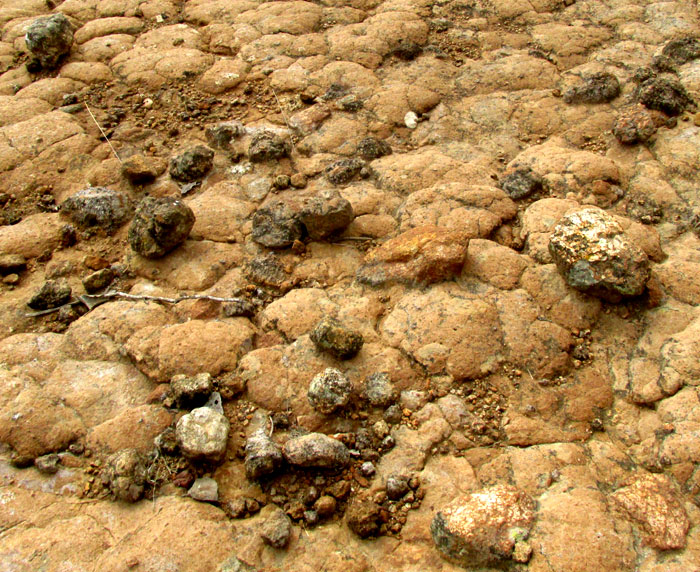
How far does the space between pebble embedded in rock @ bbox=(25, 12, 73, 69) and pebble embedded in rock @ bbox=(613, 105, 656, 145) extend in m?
4.36

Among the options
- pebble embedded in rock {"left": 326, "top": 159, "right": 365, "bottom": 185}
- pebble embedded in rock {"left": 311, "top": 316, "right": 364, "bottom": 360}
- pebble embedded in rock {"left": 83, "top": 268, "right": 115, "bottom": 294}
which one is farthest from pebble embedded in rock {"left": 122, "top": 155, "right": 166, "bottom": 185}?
pebble embedded in rock {"left": 311, "top": 316, "right": 364, "bottom": 360}

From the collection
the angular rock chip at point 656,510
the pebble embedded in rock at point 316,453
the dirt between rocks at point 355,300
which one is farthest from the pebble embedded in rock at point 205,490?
the angular rock chip at point 656,510

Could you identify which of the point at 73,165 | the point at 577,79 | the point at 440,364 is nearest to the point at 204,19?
the point at 73,165

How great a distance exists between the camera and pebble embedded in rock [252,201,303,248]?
10.00 feet

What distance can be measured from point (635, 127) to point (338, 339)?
2.43m

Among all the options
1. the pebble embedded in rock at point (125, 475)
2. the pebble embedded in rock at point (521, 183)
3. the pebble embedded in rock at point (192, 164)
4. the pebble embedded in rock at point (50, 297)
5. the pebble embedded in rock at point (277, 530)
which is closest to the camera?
the pebble embedded in rock at point (277, 530)

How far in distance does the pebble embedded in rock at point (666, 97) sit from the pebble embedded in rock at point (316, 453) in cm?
302

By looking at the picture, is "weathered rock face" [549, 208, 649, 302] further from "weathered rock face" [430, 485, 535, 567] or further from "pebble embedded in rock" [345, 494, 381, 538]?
"pebble embedded in rock" [345, 494, 381, 538]

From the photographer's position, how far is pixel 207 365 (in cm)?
246

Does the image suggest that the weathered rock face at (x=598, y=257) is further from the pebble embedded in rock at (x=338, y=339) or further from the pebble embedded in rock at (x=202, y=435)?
the pebble embedded in rock at (x=202, y=435)

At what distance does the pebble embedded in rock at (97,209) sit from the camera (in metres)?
3.24

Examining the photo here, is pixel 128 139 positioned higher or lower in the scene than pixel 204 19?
lower

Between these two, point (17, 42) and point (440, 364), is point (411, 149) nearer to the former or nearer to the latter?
point (440, 364)

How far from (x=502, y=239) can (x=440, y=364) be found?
3.18 ft
